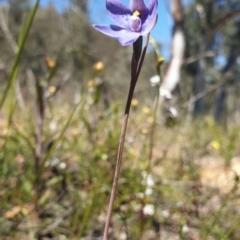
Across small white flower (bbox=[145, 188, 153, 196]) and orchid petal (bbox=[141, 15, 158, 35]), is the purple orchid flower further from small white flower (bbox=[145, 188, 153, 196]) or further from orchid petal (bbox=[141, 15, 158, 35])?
small white flower (bbox=[145, 188, 153, 196])

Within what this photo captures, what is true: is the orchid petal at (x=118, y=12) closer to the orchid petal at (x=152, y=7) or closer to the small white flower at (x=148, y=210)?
the orchid petal at (x=152, y=7)

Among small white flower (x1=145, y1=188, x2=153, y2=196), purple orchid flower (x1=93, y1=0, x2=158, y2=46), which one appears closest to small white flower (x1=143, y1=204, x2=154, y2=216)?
small white flower (x1=145, y1=188, x2=153, y2=196)

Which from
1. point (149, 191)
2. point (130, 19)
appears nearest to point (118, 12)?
point (130, 19)

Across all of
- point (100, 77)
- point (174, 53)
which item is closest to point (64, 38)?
point (174, 53)

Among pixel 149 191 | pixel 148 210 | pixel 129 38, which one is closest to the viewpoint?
pixel 129 38

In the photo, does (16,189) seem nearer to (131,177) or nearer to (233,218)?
(131,177)

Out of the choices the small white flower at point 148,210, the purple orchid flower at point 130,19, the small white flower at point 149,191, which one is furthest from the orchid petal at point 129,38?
the small white flower at point 149,191

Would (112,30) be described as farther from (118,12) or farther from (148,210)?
(148,210)

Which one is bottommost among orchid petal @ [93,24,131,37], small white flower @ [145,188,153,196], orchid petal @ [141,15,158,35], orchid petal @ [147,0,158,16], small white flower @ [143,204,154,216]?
small white flower @ [145,188,153,196]
